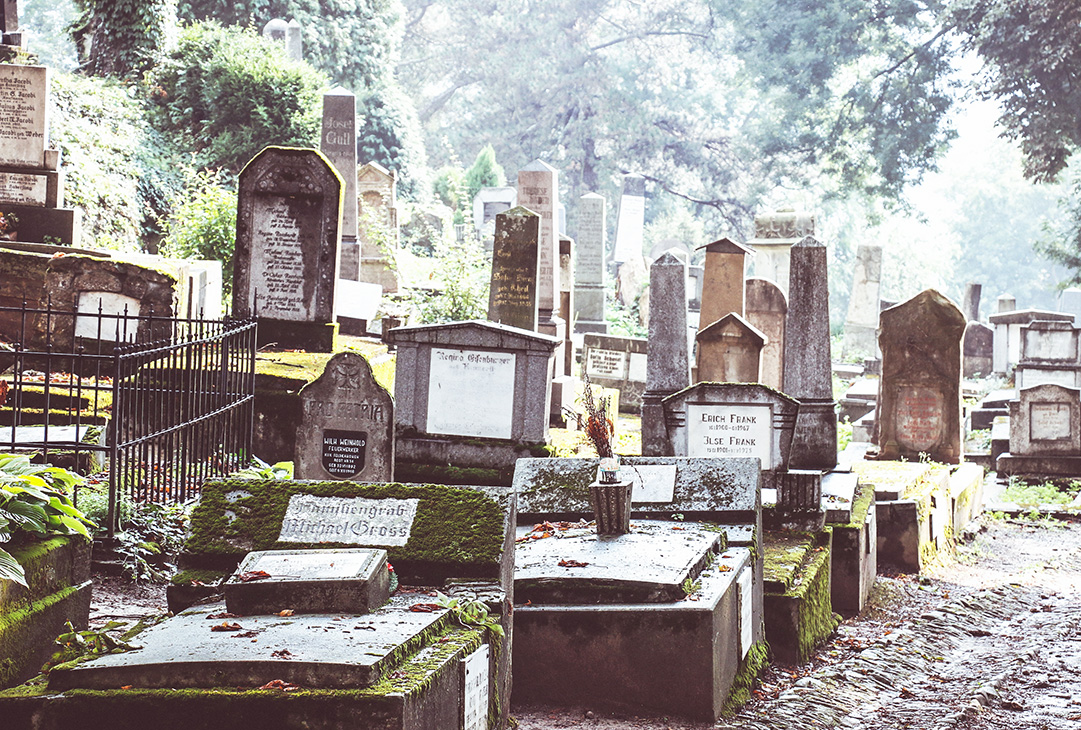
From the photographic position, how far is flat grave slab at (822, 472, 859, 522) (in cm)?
719

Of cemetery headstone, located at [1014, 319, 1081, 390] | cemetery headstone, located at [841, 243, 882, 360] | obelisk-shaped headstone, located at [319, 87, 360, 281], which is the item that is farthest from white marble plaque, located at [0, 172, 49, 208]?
cemetery headstone, located at [841, 243, 882, 360]

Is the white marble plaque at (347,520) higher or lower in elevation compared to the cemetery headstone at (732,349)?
lower

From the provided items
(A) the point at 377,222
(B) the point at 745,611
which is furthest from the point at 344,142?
(B) the point at 745,611

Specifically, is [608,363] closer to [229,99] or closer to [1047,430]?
[1047,430]

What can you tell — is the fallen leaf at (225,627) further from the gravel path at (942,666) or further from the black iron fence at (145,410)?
the black iron fence at (145,410)

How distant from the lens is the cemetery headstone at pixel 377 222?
59.3 feet

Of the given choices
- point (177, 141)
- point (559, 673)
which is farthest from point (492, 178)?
point (559, 673)

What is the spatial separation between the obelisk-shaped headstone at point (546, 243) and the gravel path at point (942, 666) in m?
5.30

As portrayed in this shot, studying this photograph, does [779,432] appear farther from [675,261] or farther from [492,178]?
[492,178]

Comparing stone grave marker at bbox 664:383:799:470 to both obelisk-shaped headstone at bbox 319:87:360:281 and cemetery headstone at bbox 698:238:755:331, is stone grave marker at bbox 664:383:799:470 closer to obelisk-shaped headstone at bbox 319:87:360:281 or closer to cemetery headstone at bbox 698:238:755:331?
cemetery headstone at bbox 698:238:755:331

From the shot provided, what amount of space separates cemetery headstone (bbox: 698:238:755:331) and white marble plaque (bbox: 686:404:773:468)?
5460 mm

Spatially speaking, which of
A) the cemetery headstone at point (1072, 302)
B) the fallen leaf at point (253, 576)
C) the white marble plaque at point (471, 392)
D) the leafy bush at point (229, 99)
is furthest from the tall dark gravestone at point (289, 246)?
the cemetery headstone at point (1072, 302)

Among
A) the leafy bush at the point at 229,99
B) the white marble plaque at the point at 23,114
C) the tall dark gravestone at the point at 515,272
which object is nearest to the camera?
the white marble plaque at the point at 23,114

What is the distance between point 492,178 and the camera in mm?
32906
